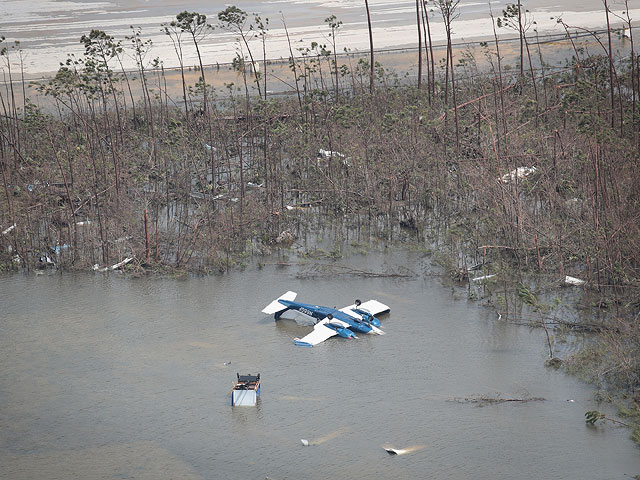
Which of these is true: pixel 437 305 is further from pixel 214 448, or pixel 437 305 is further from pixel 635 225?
pixel 214 448

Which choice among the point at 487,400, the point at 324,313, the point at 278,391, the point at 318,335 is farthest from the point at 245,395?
the point at 487,400

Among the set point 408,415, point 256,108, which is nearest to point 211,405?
point 408,415

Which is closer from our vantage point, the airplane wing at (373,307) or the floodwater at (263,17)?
the airplane wing at (373,307)

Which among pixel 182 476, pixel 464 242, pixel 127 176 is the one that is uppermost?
pixel 127 176

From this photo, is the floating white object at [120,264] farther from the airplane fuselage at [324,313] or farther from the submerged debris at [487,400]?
the submerged debris at [487,400]

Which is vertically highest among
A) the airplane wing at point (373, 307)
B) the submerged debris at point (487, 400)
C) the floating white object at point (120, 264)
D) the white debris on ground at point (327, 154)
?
the white debris on ground at point (327, 154)

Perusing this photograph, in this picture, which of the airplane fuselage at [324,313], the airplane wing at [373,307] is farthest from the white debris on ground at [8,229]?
the airplane wing at [373,307]
